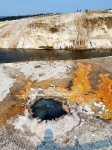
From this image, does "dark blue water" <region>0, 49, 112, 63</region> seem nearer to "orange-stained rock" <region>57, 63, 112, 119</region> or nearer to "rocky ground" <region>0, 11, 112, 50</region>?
"rocky ground" <region>0, 11, 112, 50</region>

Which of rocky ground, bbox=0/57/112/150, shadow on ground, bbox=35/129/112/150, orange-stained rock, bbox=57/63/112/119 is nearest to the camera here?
shadow on ground, bbox=35/129/112/150

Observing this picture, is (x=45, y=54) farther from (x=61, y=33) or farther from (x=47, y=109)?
(x=47, y=109)

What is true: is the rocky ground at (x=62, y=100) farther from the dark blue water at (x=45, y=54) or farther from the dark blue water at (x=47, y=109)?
the dark blue water at (x=45, y=54)

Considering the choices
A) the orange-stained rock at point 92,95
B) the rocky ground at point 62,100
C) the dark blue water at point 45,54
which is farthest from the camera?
the dark blue water at point 45,54

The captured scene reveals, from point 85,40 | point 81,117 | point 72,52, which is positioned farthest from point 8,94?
point 85,40

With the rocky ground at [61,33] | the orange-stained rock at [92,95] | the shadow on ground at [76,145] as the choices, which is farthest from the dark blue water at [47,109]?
the rocky ground at [61,33]

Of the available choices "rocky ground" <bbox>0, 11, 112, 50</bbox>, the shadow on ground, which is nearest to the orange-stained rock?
the shadow on ground

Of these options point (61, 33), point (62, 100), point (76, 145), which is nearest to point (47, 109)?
point (62, 100)
